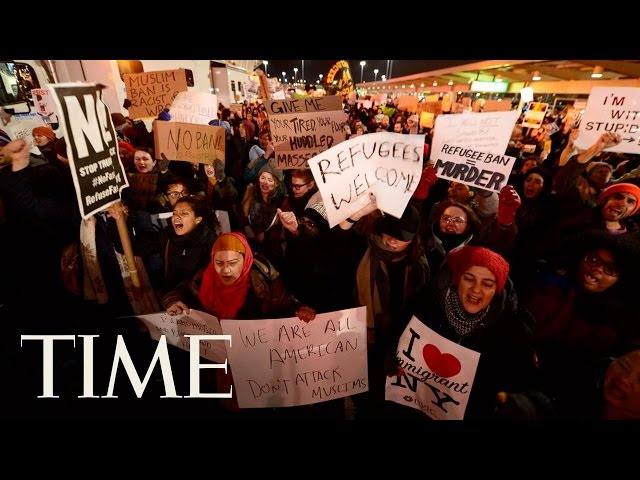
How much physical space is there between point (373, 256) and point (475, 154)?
4.44 ft

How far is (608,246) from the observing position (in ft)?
7.09

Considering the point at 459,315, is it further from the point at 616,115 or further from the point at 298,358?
the point at 616,115

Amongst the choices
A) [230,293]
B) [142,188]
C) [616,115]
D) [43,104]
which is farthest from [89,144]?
[43,104]

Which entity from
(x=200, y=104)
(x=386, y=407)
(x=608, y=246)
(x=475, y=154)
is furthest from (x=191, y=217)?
(x=608, y=246)

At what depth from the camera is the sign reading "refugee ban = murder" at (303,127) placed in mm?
3004

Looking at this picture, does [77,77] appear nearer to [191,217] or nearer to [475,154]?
[191,217]

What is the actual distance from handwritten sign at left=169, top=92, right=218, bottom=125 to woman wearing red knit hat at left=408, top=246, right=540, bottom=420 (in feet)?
13.4

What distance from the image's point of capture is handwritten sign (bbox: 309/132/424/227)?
189 centimetres

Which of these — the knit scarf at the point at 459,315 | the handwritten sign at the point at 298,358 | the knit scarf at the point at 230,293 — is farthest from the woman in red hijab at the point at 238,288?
the knit scarf at the point at 459,315

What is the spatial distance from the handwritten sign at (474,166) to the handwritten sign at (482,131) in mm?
58

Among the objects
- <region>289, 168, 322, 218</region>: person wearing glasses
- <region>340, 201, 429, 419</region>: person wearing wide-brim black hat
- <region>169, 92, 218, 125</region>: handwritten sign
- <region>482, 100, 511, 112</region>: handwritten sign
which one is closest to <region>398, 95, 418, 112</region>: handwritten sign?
<region>482, 100, 511, 112</region>: handwritten sign

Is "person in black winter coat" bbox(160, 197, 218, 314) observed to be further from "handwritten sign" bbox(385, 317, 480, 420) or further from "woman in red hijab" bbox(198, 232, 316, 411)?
"handwritten sign" bbox(385, 317, 480, 420)

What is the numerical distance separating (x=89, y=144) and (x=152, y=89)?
3078 millimetres

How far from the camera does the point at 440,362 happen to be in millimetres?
1824
